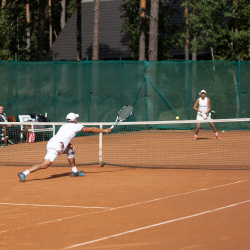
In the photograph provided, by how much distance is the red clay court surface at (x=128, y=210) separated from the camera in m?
6.73

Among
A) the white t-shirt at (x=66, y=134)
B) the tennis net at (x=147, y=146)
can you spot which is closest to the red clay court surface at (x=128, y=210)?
the white t-shirt at (x=66, y=134)

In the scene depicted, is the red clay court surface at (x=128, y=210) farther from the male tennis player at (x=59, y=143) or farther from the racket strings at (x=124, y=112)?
the racket strings at (x=124, y=112)

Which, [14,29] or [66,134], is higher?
[14,29]

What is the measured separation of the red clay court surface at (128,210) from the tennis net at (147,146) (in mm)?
1683

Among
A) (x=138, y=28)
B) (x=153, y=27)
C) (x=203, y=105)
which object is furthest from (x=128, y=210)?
(x=138, y=28)

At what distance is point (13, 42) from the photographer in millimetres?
36344

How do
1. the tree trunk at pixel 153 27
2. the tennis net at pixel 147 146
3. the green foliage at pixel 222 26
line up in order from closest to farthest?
the tennis net at pixel 147 146 < the tree trunk at pixel 153 27 < the green foliage at pixel 222 26

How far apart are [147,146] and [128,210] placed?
368 inches

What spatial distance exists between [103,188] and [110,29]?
3434cm

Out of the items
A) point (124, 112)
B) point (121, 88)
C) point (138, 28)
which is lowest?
point (124, 112)

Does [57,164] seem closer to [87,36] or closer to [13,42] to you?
[13,42]

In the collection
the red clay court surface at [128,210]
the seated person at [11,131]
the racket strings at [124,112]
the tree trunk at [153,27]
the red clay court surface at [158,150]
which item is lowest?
the red clay court surface at [128,210]

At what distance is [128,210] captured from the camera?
8.50m

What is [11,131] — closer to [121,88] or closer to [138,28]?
[121,88]
